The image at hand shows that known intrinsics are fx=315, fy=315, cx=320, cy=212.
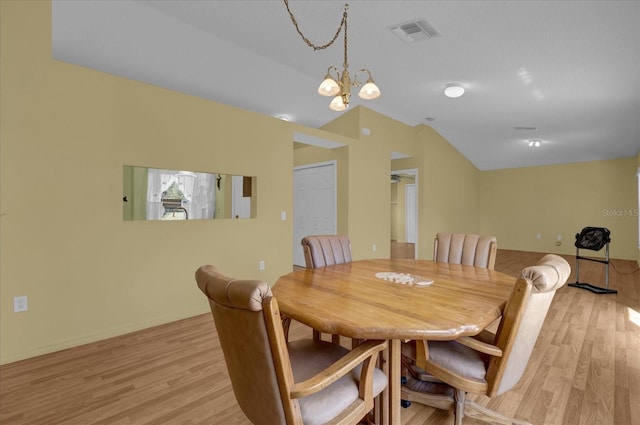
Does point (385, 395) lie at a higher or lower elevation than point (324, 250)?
lower

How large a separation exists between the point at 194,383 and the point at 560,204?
8526 millimetres

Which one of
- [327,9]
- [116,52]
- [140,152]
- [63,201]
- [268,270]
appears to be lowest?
[268,270]

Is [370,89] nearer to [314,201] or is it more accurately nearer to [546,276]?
[546,276]

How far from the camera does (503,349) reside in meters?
1.28

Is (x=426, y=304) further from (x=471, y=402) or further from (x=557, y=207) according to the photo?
(x=557, y=207)

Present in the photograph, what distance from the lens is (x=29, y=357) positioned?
233cm

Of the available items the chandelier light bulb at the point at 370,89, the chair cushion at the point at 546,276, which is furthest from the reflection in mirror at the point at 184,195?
the chair cushion at the point at 546,276

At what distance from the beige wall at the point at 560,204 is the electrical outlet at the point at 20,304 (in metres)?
9.09

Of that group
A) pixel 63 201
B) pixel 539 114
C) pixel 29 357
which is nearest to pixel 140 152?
pixel 63 201

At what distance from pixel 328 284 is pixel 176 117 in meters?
2.37

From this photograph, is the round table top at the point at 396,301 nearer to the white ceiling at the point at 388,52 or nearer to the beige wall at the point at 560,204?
the white ceiling at the point at 388,52

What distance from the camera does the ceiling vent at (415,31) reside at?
2.80 m

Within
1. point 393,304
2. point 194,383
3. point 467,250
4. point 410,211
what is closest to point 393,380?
Result: point 393,304

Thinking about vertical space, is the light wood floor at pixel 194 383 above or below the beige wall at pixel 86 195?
below
